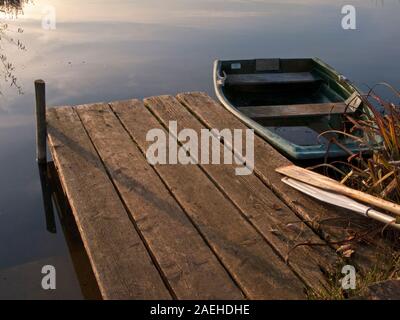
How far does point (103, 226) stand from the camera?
12.1ft

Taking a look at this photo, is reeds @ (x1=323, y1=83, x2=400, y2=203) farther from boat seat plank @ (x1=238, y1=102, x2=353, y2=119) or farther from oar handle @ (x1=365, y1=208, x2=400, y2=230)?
boat seat plank @ (x1=238, y1=102, x2=353, y2=119)

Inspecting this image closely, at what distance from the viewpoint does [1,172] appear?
5.95m

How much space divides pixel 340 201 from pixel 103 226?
1731 mm

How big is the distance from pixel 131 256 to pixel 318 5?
11846 mm

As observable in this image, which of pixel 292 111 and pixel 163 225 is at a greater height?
pixel 292 111

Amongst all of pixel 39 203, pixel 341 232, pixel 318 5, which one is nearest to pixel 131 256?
pixel 341 232

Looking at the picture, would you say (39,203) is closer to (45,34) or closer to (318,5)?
(45,34)

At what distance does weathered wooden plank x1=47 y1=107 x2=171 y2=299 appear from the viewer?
10.2 feet

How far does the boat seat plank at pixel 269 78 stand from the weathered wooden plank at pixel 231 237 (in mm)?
2755
